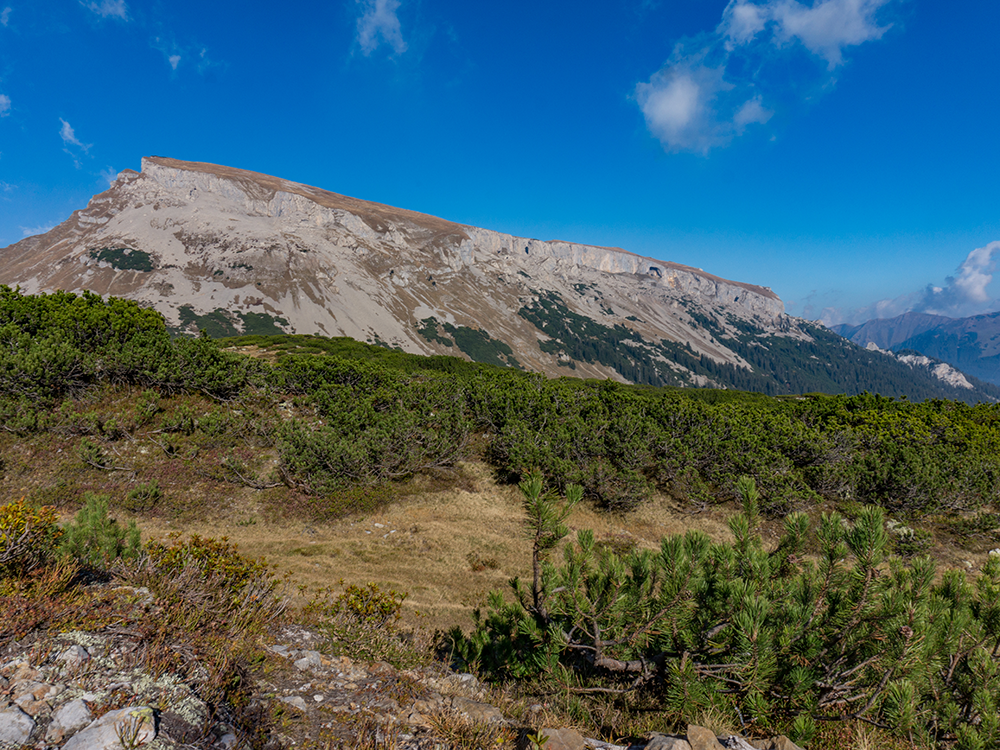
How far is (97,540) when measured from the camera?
704cm

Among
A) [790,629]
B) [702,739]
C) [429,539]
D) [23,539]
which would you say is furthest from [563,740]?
[429,539]

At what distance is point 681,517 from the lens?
736 inches

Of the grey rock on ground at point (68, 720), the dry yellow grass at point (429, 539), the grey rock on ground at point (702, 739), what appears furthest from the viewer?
the dry yellow grass at point (429, 539)

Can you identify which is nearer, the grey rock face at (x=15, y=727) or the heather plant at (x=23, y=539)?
the grey rock face at (x=15, y=727)

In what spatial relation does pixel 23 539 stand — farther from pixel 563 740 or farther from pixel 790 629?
pixel 790 629

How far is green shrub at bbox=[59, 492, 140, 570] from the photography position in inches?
262

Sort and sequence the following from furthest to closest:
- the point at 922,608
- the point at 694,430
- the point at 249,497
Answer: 1. the point at 694,430
2. the point at 249,497
3. the point at 922,608

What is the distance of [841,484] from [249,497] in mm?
25120

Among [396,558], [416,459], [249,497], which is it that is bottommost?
[396,558]

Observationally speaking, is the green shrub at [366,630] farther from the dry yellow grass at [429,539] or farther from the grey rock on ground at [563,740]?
the grey rock on ground at [563,740]

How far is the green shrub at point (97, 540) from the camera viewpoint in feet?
21.8

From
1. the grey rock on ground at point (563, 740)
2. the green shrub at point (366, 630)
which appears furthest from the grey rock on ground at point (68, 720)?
the grey rock on ground at point (563, 740)

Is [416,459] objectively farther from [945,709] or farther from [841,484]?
[841,484]

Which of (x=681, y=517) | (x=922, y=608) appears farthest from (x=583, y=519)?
(x=922, y=608)
